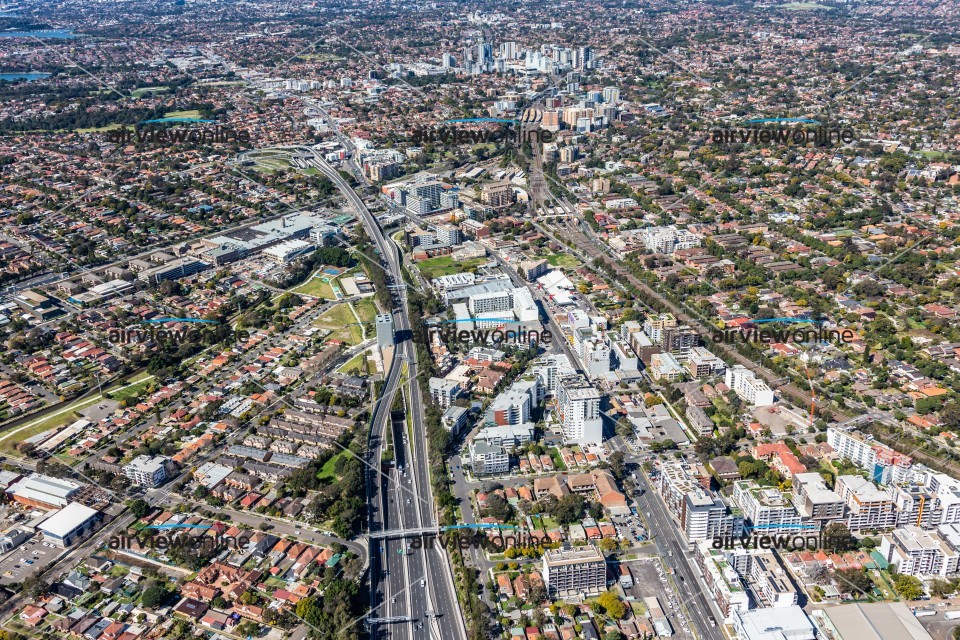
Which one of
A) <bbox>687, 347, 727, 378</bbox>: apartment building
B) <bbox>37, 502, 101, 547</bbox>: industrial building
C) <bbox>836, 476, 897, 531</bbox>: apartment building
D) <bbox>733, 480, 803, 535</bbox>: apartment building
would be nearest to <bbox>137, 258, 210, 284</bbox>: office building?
<bbox>37, 502, 101, 547</bbox>: industrial building

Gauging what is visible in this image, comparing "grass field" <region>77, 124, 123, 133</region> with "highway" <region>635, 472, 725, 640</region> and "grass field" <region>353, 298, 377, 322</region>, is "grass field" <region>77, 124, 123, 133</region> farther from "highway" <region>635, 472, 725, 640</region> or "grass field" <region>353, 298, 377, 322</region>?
"highway" <region>635, 472, 725, 640</region>

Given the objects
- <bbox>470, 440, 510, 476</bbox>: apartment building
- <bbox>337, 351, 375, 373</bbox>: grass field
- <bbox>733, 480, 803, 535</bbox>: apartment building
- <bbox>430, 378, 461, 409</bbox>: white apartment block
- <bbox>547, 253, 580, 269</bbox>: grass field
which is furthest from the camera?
<bbox>547, 253, 580, 269</bbox>: grass field

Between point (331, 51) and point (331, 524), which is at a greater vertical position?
point (331, 51)

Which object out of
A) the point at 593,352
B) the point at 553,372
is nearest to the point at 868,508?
the point at 593,352

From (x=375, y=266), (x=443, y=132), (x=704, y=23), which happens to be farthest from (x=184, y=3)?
(x=375, y=266)

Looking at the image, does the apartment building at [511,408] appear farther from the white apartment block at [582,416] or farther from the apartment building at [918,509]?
the apartment building at [918,509]

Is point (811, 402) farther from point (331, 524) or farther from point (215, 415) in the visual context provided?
point (215, 415)
